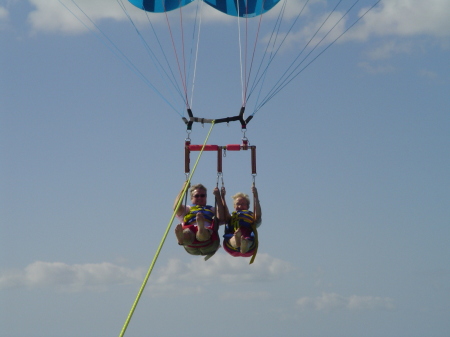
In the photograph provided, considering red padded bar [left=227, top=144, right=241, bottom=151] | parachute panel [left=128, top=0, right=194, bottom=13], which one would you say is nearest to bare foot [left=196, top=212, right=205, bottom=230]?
red padded bar [left=227, top=144, right=241, bottom=151]

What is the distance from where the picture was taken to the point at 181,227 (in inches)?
429

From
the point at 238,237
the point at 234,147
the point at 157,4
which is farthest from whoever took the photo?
the point at 157,4

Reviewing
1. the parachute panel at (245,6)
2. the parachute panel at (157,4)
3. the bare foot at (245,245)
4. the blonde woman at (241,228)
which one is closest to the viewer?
the bare foot at (245,245)

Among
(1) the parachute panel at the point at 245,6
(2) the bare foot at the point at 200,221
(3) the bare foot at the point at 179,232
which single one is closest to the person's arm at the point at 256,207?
(2) the bare foot at the point at 200,221

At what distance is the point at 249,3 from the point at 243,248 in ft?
18.0

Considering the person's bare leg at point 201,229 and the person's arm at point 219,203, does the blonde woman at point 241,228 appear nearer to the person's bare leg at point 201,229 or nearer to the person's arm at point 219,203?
the person's arm at point 219,203

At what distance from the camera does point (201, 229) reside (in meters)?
10.9

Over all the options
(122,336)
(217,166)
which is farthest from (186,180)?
(122,336)

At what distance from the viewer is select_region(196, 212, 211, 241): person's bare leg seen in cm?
1084

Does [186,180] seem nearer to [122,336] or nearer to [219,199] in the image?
[219,199]

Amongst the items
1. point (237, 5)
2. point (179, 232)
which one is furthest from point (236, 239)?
point (237, 5)

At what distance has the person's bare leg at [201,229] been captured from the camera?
35.6 ft

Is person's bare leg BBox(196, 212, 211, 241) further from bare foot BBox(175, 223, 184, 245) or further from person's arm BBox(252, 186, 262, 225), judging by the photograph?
person's arm BBox(252, 186, 262, 225)

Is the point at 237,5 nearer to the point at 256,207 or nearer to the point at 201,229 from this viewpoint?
the point at 256,207
